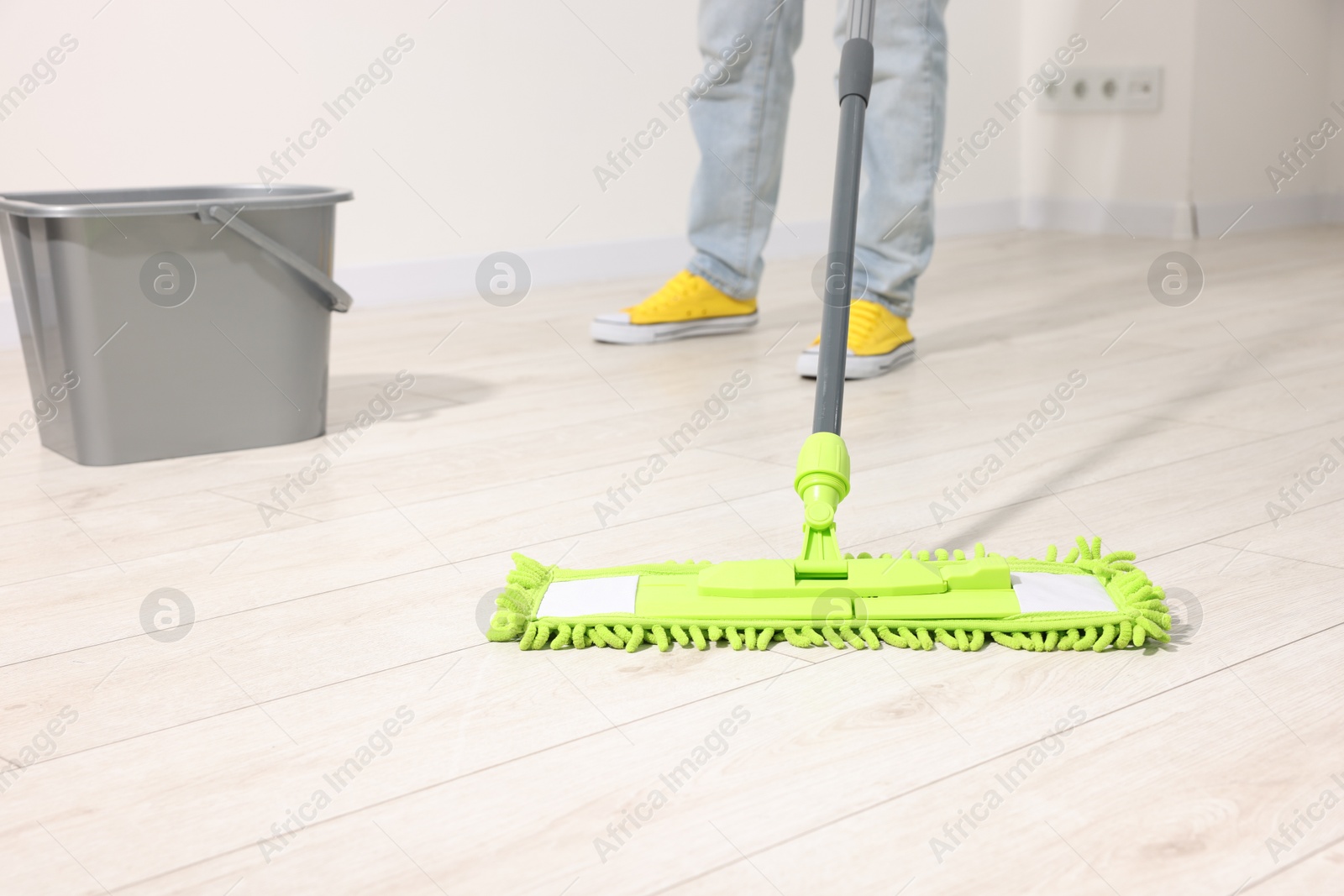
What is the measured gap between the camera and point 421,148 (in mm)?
2322

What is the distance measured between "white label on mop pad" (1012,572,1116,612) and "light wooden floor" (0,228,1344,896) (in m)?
0.03

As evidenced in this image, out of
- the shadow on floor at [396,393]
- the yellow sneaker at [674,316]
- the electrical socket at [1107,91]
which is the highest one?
the electrical socket at [1107,91]

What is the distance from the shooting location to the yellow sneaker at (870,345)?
5.08 feet

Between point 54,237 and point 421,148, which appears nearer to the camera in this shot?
point 54,237

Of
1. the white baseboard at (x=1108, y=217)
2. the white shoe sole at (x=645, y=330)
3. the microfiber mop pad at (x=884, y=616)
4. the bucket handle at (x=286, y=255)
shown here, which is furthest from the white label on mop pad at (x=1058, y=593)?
the white baseboard at (x=1108, y=217)

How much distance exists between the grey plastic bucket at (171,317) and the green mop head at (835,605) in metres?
0.59

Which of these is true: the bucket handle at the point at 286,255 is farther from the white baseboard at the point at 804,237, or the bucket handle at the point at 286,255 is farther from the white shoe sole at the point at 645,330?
the white baseboard at the point at 804,237

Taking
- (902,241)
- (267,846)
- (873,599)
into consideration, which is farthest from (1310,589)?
(902,241)

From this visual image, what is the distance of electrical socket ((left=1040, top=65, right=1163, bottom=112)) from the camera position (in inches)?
118

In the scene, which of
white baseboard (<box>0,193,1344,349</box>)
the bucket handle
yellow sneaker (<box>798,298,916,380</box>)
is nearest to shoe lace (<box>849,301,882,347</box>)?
yellow sneaker (<box>798,298,916,380</box>)

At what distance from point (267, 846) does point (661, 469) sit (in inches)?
25.9

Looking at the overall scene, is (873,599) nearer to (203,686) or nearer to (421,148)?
(203,686)

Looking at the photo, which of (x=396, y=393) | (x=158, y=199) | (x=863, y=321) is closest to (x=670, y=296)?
(x=863, y=321)

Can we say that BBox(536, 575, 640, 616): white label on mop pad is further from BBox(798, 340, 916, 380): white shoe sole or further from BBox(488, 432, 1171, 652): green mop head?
BBox(798, 340, 916, 380): white shoe sole
